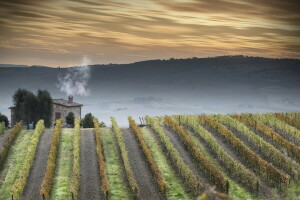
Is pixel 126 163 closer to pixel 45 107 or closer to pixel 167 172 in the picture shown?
pixel 167 172

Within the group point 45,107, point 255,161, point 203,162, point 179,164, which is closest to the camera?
point 179,164

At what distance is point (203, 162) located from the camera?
124 ft

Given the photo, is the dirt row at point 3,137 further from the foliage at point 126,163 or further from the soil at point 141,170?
the soil at point 141,170

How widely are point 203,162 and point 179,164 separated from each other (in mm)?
1867

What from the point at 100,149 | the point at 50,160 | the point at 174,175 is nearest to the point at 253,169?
the point at 174,175

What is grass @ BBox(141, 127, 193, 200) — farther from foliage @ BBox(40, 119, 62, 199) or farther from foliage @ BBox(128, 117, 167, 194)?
foliage @ BBox(40, 119, 62, 199)

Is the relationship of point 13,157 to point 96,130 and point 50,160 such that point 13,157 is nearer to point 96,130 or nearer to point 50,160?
point 50,160

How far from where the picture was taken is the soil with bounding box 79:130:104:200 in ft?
108

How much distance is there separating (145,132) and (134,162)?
33.2ft

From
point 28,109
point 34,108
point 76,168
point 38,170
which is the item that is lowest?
point 38,170

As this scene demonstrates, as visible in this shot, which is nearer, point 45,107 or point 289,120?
point 289,120

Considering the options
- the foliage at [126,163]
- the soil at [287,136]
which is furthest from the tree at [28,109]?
the soil at [287,136]

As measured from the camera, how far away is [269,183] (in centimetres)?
3547

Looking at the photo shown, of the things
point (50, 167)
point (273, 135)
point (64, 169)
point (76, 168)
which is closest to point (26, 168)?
point (50, 167)
